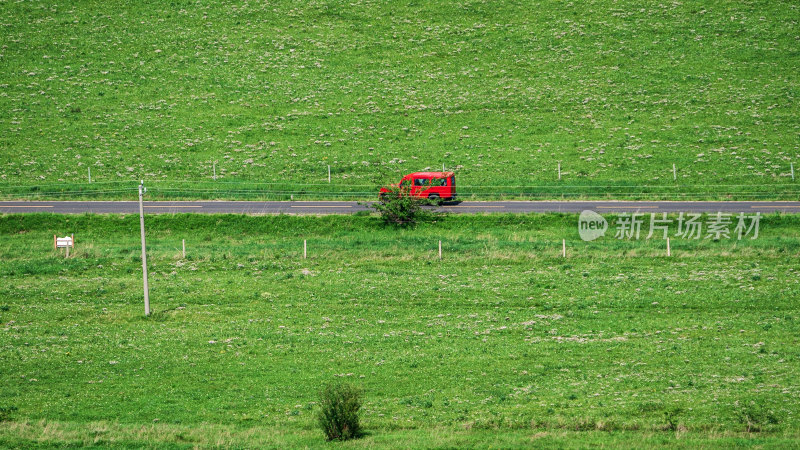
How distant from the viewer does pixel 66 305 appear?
36062mm

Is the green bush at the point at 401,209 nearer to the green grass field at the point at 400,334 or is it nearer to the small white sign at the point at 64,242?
the green grass field at the point at 400,334

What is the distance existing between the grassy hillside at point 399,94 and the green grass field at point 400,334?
1144 centimetres

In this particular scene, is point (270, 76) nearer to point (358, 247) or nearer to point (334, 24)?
point (334, 24)

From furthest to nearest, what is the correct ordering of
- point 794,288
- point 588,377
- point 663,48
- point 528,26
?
point 528,26
point 663,48
point 794,288
point 588,377

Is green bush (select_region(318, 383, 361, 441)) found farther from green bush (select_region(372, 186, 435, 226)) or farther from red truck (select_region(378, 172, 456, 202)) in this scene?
red truck (select_region(378, 172, 456, 202))

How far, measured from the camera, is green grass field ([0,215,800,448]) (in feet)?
72.5

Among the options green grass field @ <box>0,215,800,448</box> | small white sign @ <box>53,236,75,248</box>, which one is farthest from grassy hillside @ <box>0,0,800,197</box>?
small white sign @ <box>53,236,75,248</box>

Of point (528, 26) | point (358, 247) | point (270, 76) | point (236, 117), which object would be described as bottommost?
point (358, 247)

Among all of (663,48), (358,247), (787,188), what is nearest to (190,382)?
(358,247)

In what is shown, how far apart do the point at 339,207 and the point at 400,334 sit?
21747mm

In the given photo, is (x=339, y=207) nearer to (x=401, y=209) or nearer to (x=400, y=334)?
(x=401, y=209)

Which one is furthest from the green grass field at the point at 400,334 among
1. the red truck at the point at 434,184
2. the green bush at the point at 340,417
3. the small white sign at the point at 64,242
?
the red truck at the point at 434,184

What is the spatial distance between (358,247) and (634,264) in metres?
15.3

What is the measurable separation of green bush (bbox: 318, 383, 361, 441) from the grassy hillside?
33919 millimetres
